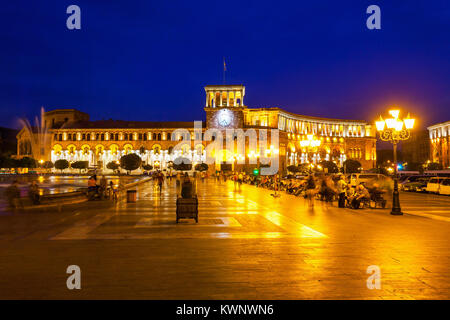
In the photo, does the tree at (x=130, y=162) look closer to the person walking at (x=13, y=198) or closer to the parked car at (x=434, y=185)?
the parked car at (x=434, y=185)

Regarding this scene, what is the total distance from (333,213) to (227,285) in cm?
1131

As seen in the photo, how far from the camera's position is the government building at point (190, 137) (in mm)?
106438

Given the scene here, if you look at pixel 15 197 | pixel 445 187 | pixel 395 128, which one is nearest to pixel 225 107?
pixel 445 187

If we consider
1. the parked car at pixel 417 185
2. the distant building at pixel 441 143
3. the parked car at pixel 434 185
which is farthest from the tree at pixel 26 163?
the distant building at pixel 441 143

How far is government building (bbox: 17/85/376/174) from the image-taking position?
106438 mm

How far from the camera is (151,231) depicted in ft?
37.9

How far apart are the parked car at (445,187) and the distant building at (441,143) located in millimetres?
102965

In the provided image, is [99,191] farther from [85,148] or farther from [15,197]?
[85,148]

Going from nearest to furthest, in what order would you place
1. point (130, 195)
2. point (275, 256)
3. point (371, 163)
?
point (275, 256) → point (130, 195) → point (371, 163)

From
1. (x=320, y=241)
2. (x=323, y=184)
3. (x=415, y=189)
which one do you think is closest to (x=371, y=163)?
(x=415, y=189)

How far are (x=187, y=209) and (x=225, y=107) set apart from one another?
95.1 m

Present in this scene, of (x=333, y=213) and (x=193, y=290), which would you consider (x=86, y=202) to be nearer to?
(x=333, y=213)

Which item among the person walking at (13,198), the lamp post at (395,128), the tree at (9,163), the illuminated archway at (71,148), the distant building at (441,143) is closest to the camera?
the person walking at (13,198)

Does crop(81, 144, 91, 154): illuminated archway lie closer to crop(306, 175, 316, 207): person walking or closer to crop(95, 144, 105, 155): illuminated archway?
crop(95, 144, 105, 155): illuminated archway
